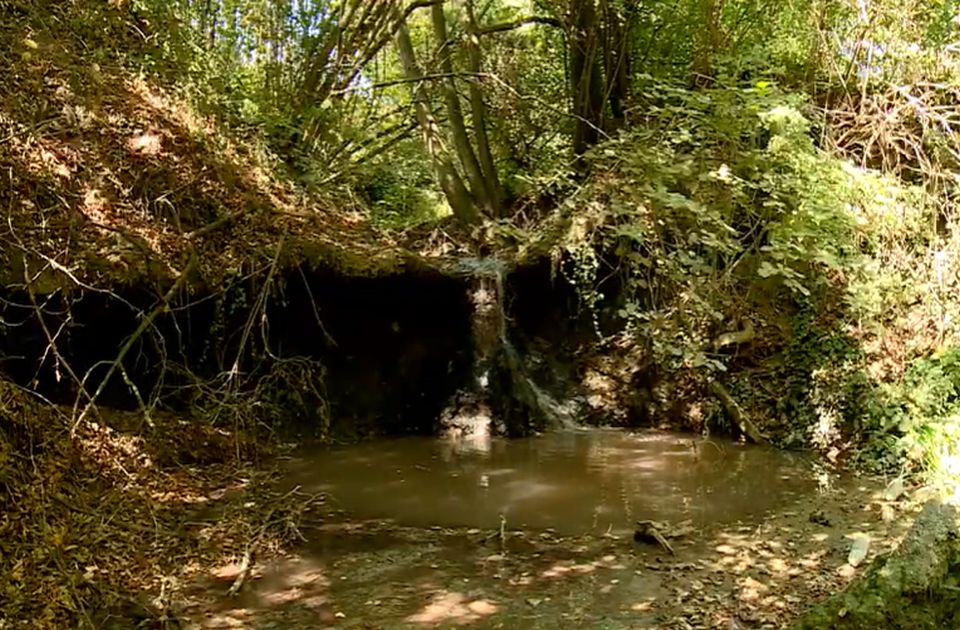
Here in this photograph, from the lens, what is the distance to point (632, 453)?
8.16 metres

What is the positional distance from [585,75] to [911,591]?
28.9 ft

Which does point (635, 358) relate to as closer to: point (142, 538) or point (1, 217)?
point (142, 538)

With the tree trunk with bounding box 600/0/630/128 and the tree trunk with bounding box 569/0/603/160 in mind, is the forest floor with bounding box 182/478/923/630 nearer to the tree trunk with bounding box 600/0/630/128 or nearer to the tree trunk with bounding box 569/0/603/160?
the tree trunk with bounding box 569/0/603/160

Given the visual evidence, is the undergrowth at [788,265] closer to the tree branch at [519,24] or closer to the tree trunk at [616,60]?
the tree trunk at [616,60]

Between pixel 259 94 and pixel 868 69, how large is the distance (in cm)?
646

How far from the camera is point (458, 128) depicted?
1180 centimetres

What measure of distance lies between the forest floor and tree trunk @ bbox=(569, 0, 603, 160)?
20.3 ft

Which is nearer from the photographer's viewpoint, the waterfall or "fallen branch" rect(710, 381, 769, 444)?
"fallen branch" rect(710, 381, 769, 444)

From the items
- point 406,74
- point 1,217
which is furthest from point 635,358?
point 1,217

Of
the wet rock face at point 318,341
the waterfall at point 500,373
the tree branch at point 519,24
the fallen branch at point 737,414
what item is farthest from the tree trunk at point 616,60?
the fallen branch at point 737,414

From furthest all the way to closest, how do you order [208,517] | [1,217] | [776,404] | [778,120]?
[776,404] < [778,120] < [208,517] < [1,217]

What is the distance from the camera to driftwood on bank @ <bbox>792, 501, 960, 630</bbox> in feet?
8.39

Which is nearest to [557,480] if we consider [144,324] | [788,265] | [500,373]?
[500,373]

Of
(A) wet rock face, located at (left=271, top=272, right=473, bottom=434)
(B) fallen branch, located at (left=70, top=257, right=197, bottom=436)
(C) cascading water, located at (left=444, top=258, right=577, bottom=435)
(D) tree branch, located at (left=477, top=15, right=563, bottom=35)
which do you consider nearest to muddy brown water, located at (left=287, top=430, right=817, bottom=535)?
(C) cascading water, located at (left=444, top=258, right=577, bottom=435)
